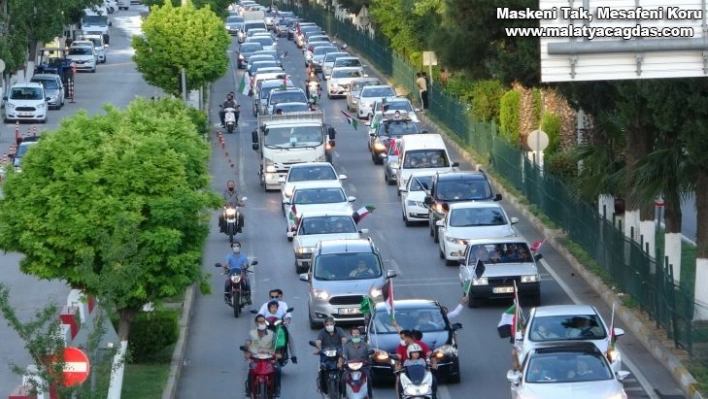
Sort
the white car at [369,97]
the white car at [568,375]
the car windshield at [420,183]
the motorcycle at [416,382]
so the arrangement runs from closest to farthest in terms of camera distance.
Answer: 1. the white car at [568,375]
2. the motorcycle at [416,382]
3. the car windshield at [420,183]
4. the white car at [369,97]

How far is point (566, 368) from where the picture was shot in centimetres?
2245

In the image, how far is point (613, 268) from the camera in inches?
1280

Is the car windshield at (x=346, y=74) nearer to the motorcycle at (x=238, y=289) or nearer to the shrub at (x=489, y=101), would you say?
the shrub at (x=489, y=101)

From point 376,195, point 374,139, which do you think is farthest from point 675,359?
point 374,139

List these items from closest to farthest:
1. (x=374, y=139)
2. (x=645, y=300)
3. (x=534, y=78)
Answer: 1. (x=645, y=300)
2. (x=534, y=78)
3. (x=374, y=139)

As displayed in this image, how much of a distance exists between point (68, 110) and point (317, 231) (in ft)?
115

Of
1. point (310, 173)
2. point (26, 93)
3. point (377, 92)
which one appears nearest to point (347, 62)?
point (377, 92)

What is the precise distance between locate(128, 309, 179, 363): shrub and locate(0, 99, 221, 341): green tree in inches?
74.0

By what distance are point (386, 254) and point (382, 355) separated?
1335cm

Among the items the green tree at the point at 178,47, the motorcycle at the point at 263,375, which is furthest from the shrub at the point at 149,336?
the green tree at the point at 178,47

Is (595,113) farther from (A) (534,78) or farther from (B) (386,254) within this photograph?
(B) (386,254)

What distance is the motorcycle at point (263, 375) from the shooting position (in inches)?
945

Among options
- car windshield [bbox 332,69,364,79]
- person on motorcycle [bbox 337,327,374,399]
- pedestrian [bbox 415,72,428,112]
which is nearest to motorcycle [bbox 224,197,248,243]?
person on motorcycle [bbox 337,327,374,399]

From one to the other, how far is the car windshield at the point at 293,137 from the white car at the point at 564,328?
23.8 m
